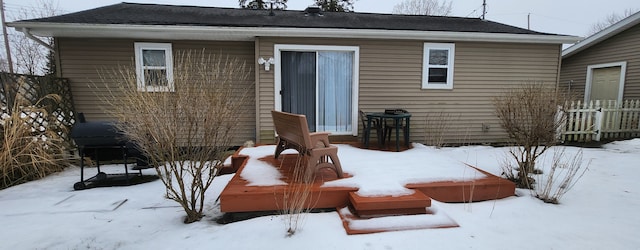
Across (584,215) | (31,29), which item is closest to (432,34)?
(584,215)

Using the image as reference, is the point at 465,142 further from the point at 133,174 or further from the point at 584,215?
the point at 133,174

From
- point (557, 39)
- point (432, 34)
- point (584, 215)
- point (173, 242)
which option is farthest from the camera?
point (557, 39)

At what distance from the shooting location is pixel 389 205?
2.56 metres

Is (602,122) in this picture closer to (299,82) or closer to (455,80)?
(455,80)

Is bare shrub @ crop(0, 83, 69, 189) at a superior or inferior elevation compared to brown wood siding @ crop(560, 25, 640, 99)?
inferior

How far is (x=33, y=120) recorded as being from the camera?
4438 mm

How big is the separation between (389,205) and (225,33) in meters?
4.52

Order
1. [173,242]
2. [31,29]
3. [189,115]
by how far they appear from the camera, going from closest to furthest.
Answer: [173,242] < [189,115] < [31,29]

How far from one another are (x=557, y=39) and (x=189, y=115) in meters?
7.58

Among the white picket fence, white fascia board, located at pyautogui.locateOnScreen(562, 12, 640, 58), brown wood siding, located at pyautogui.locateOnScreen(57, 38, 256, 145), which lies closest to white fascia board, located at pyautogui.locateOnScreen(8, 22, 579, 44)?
brown wood siding, located at pyautogui.locateOnScreen(57, 38, 256, 145)

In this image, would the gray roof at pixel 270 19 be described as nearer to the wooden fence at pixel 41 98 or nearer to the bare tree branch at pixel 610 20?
the wooden fence at pixel 41 98

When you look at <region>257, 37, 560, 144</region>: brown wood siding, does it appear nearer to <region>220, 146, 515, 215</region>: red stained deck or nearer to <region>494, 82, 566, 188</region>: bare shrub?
<region>494, 82, 566, 188</region>: bare shrub

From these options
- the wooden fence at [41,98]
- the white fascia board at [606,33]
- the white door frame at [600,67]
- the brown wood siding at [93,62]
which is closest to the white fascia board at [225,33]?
the brown wood siding at [93,62]

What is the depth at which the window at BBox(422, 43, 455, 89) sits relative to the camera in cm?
627
